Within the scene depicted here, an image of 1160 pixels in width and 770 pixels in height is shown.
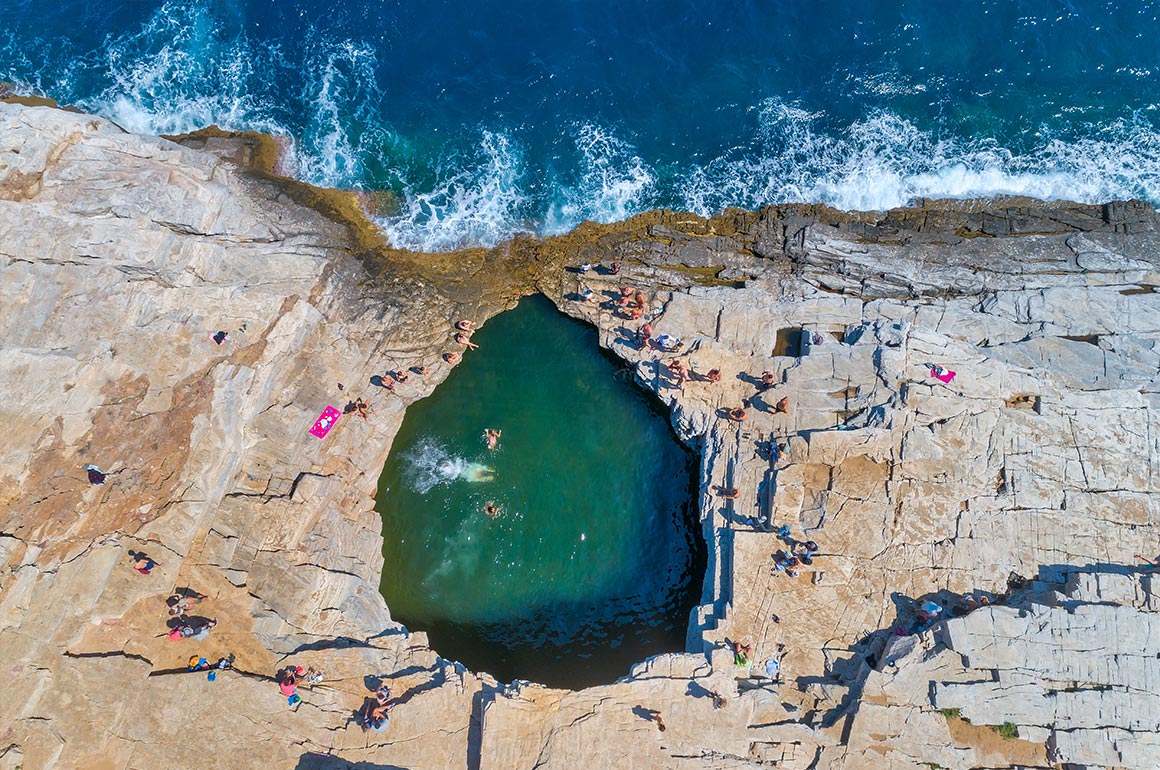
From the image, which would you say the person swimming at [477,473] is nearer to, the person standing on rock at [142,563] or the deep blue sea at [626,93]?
the deep blue sea at [626,93]

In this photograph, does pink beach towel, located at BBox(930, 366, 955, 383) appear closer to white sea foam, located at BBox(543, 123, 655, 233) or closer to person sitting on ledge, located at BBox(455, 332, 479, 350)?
white sea foam, located at BBox(543, 123, 655, 233)

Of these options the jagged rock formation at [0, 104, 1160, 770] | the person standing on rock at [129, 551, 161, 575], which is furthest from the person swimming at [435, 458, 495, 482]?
the person standing on rock at [129, 551, 161, 575]

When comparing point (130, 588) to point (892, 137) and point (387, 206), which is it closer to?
point (387, 206)

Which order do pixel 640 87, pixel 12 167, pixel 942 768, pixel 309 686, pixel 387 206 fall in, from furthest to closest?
pixel 640 87, pixel 387 206, pixel 12 167, pixel 309 686, pixel 942 768

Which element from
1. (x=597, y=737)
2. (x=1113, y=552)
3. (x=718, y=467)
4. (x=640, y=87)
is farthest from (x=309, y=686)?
(x=640, y=87)

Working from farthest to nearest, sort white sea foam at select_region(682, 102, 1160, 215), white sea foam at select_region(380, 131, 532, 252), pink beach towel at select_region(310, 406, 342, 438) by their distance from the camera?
white sea foam at select_region(380, 131, 532, 252), white sea foam at select_region(682, 102, 1160, 215), pink beach towel at select_region(310, 406, 342, 438)

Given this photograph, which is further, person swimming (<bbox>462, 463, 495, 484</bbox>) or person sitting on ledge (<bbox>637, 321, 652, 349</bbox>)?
person sitting on ledge (<bbox>637, 321, 652, 349</bbox>)
